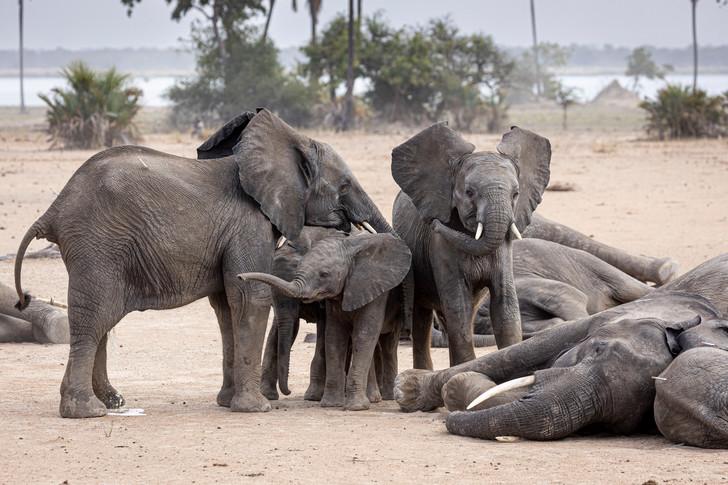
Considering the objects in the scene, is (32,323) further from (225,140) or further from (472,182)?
(472,182)

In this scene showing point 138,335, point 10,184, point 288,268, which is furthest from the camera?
point 10,184

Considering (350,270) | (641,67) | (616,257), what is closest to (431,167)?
(350,270)

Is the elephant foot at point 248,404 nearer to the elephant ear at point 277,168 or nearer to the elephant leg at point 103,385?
the elephant leg at point 103,385

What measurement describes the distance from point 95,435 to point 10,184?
573 inches

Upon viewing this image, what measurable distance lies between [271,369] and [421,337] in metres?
1.05

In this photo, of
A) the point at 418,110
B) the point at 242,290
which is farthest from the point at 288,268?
the point at 418,110

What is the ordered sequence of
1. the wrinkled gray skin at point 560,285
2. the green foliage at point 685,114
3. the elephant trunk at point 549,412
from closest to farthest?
the elephant trunk at point 549,412 < the wrinkled gray skin at point 560,285 < the green foliage at point 685,114

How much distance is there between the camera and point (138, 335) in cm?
934

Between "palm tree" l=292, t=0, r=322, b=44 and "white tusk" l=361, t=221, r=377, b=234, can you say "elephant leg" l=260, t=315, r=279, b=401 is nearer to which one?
"white tusk" l=361, t=221, r=377, b=234

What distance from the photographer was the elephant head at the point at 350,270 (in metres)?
6.27

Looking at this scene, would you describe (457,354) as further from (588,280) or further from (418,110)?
(418,110)

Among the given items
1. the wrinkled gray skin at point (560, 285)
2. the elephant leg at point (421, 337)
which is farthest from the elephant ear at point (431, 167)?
the wrinkled gray skin at point (560, 285)

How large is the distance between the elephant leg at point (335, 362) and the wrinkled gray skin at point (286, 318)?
0.89 feet

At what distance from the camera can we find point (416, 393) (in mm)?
6254
